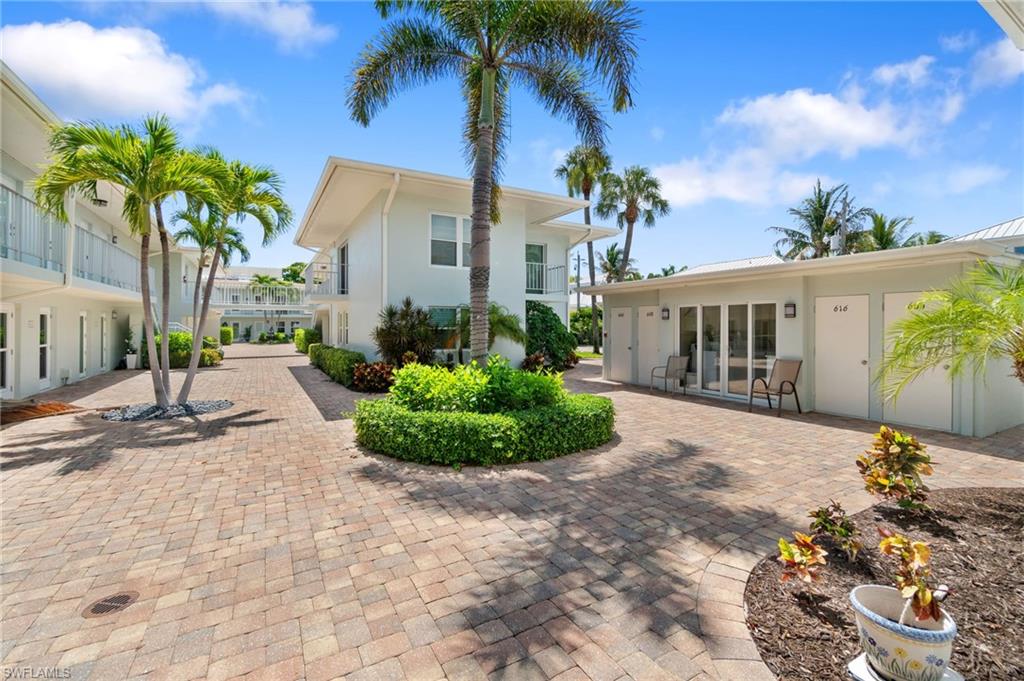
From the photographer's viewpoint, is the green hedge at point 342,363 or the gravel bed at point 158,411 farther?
the green hedge at point 342,363

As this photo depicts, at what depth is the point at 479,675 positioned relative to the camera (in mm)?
2312

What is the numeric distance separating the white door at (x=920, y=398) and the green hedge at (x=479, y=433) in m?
5.81

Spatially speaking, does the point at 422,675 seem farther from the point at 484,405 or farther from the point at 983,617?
the point at 484,405

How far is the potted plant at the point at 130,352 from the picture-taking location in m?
17.9

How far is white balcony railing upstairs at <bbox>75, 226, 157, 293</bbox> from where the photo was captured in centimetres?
1081

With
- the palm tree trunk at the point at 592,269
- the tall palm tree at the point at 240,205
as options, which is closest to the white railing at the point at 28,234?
the tall palm tree at the point at 240,205

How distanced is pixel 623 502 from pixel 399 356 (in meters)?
8.44

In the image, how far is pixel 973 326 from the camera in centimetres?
441

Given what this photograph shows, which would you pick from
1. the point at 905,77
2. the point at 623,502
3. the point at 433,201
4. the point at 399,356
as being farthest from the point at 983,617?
the point at 433,201

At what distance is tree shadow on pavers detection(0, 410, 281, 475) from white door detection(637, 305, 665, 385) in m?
9.83

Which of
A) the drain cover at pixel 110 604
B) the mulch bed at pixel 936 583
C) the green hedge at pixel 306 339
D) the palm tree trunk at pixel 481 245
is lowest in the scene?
the drain cover at pixel 110 604

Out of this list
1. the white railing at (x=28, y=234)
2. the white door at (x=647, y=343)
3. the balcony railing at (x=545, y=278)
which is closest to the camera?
→ the white railing at (x=28, y=234)

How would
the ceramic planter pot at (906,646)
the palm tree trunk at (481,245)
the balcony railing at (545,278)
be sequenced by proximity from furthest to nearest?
the balcony railing at (545,278)
the palm tree trunk at (481,245)
the ceramic planter pot at (906,646)

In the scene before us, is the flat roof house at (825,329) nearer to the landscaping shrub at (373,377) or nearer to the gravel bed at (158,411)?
the landscaping shrub at (373,377)
